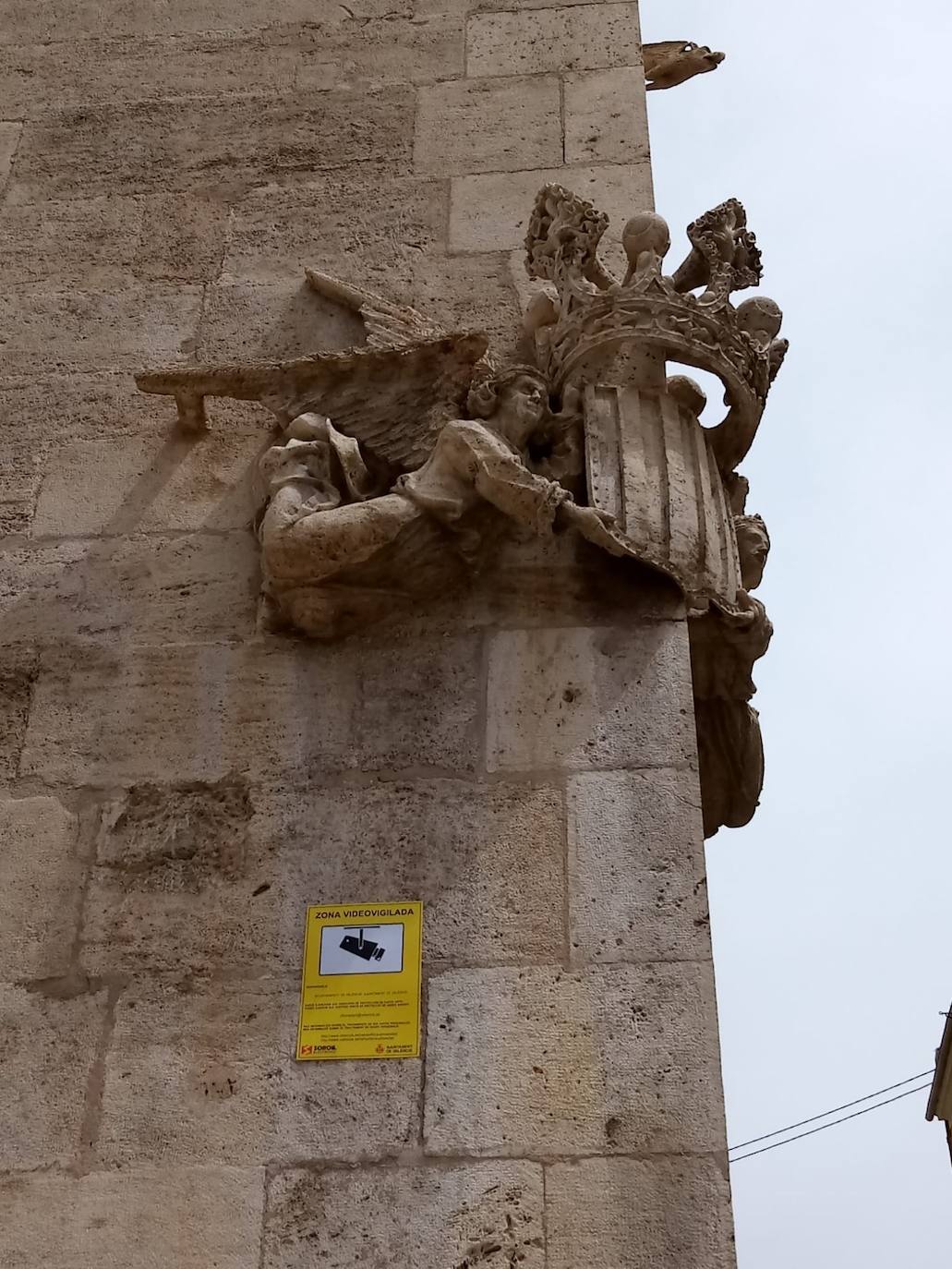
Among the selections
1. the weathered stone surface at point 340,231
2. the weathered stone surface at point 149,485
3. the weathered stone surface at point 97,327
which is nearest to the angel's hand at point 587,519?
the weathered stone surface at point 149,485

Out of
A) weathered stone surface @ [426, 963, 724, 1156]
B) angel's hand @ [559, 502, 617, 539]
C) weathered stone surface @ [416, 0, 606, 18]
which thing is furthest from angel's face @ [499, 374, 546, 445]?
weathered stone surface @ [416, 0, 606, 18]

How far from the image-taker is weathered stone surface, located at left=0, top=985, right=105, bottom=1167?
2633 millimetres

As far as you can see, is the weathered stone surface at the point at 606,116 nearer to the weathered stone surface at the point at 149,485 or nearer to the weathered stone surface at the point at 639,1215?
the weathered stone surface at the point at 149,485

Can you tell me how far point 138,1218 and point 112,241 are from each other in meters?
2.75

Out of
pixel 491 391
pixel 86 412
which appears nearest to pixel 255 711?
pixel 491 391

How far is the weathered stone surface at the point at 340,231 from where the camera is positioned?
404 centimetres

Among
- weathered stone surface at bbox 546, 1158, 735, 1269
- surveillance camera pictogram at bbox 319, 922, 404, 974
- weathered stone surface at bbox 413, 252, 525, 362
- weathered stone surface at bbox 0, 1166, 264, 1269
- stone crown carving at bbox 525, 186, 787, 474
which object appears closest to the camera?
weathered stone surface at bbox 546, 1158, 735, 1269

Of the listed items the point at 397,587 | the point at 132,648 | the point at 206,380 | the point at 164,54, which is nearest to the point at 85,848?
the point at 132,648

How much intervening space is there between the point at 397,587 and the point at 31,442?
118cm

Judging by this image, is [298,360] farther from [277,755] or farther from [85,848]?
[85,848]

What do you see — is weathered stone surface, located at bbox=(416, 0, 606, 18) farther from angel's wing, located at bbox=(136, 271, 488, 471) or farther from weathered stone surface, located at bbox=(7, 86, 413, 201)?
angel's wing, located at bbox=(136, 271, 488, 471)

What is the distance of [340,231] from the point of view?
13.6 ft

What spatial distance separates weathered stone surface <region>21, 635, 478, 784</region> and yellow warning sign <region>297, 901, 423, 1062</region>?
1.09 feet

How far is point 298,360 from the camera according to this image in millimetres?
3523
